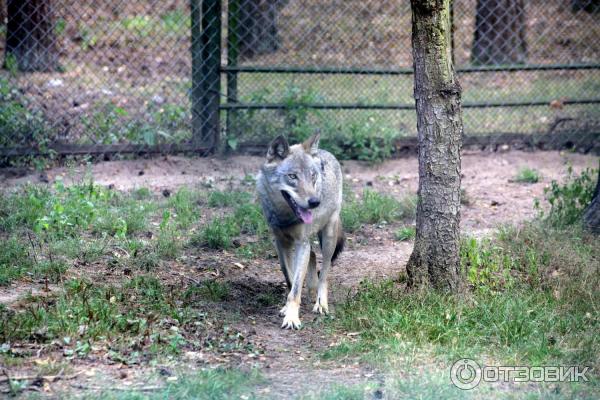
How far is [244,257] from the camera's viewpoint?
7250 mm

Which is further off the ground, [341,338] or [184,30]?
[184,30]

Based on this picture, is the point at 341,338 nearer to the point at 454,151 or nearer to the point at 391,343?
the point at 391,343

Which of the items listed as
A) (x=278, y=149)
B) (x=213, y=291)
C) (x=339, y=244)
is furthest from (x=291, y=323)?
(x=278, y=149)

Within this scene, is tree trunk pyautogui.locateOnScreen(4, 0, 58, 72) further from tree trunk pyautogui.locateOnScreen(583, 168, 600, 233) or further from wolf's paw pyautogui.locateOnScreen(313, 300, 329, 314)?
tree trunk pyautogui.locateOnScreen(583, 168, 600, 233)

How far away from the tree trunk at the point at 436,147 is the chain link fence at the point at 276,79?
426 centimetres

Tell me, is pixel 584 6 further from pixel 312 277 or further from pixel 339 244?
pixel 312 277

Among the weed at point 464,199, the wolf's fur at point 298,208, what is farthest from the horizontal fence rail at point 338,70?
the wolf's fur at point 298,208

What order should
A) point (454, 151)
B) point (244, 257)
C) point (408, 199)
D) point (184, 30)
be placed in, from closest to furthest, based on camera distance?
1. point (454, 151)
2. point (244, 257)
3. point (408, 199)
4. point (184, 30)

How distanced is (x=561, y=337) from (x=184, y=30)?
12.7 metres

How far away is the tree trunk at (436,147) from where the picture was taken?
5727 mm

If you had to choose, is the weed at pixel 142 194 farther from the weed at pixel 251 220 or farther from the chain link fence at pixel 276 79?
the chain link fence at pixel 276 79

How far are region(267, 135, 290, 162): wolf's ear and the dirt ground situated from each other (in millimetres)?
1144

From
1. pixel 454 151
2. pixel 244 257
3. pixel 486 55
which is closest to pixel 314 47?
pixel 486 55

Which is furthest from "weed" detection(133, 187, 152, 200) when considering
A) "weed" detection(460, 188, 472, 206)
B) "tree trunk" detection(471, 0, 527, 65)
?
"tree trunk" detection(471, 0, 527, 65)
